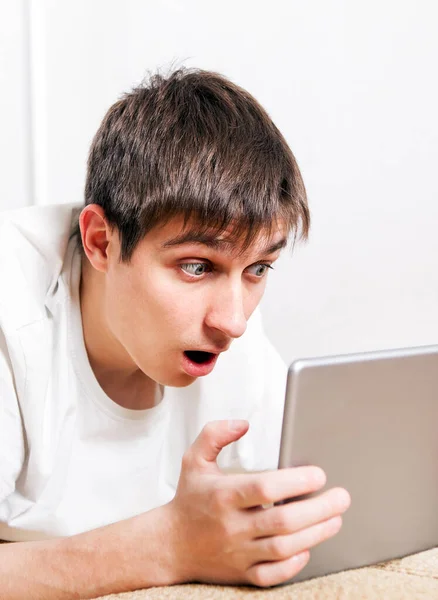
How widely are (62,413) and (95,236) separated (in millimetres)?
297

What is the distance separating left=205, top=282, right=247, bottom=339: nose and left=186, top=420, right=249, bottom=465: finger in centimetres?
17

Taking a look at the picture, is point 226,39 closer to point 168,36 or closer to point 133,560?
point 168,36

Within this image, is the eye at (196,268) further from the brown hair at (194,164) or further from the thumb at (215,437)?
the thumb at (215,437)

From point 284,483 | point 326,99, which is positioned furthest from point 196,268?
point 326,99

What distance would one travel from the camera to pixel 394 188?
6.87ft

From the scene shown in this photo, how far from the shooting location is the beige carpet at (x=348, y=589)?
0.80 metres

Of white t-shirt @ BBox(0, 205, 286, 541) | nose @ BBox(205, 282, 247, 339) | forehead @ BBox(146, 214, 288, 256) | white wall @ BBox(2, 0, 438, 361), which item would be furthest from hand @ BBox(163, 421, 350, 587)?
white wall @ BBox(2, 0, 438, 361)

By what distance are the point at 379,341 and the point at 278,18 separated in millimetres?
900

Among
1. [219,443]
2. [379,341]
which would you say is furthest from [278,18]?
[219,443]

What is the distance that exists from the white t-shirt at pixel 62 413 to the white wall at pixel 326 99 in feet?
2.44

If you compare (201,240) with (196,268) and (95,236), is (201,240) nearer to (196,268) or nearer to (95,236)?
(196,268)

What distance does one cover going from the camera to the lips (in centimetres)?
114

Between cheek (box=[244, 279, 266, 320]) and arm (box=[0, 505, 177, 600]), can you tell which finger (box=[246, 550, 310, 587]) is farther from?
cheek (box=[244, 279, 266, 320])

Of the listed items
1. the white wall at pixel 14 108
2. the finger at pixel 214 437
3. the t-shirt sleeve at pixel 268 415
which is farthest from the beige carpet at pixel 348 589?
the white wall at pixel 14 108
